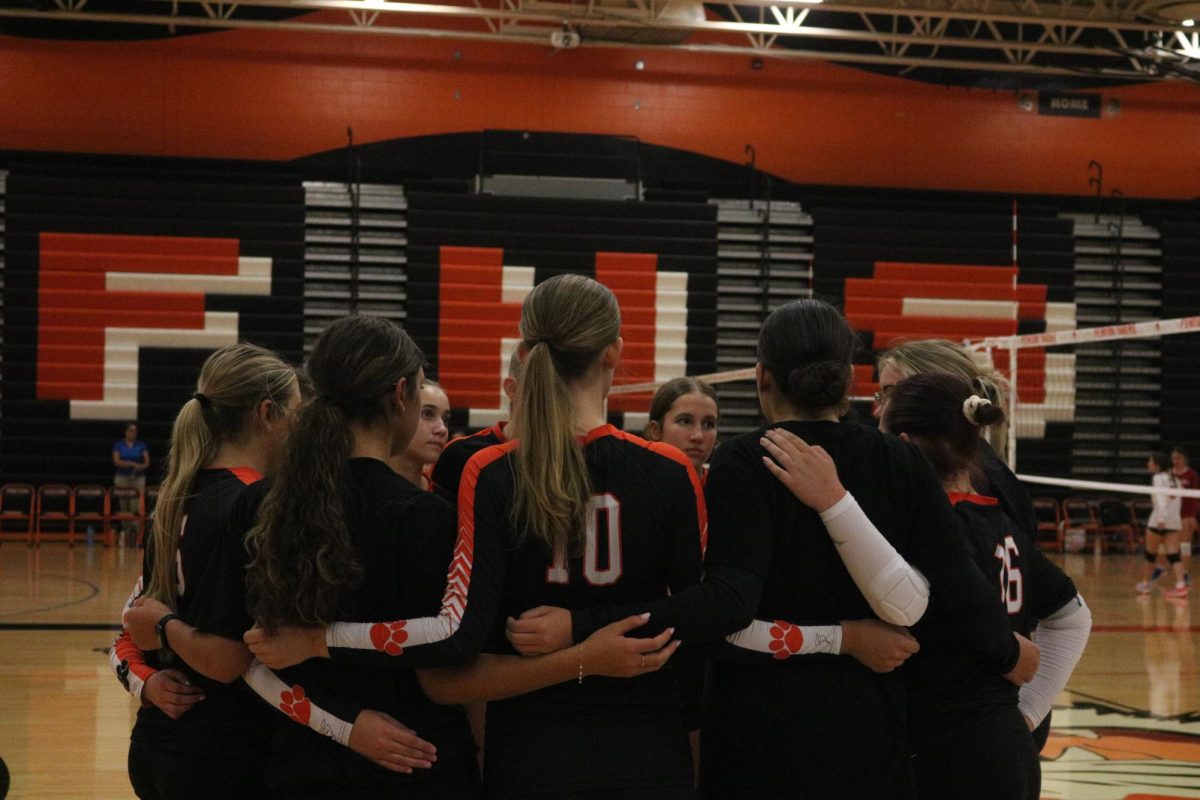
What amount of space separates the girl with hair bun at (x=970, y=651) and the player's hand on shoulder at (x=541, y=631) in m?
0.76

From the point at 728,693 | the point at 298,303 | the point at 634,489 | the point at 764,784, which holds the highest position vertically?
the point at 298,303

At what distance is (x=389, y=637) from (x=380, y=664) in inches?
2.5

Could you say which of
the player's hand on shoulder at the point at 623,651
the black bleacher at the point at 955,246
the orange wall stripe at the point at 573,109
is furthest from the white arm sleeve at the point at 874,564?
the orange wall stripe at the point at 573,109

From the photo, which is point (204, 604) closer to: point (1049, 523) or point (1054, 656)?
point (1054, 656)

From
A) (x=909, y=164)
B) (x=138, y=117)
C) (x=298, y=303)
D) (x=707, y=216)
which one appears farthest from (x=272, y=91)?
(x=909, y=164)

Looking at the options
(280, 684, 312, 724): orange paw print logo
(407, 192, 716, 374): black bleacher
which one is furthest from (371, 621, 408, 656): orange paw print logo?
(407, 192, 716, 374): black bleacher

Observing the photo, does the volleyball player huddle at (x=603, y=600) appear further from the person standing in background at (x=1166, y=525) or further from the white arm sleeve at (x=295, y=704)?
the person standing in background at (x=1166, y=525)

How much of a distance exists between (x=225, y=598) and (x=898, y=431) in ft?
4.63

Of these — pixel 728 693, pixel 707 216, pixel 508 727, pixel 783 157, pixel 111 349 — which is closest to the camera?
pixel 508 727

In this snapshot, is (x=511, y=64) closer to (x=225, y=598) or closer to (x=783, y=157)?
(x=783, y=157)

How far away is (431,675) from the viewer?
7.28 feet

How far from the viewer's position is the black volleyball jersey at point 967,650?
246cm

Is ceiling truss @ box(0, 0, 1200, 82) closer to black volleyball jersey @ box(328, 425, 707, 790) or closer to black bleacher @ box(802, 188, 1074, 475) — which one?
black bleacher @ box(802, 188, 1074, 475)

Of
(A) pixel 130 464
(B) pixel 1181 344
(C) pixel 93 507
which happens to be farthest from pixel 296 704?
(B) pixel 1181 344
